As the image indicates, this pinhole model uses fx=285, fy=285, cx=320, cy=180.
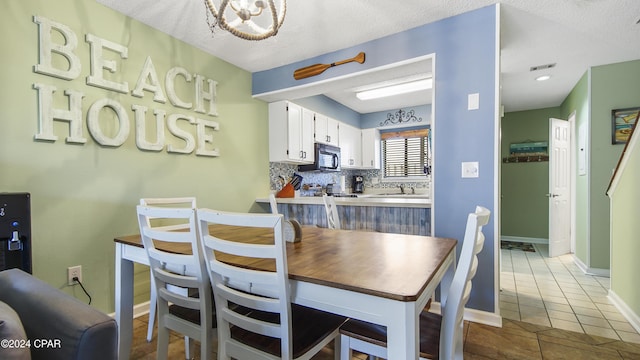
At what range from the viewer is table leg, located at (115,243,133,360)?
160 centimetres

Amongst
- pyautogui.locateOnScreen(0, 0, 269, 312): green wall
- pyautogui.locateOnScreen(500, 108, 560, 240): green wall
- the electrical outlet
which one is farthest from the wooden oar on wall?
pyautogui.locateOnScreen(500, 108, 560, 240): green wall

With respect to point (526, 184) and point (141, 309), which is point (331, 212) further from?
point (526, 184)

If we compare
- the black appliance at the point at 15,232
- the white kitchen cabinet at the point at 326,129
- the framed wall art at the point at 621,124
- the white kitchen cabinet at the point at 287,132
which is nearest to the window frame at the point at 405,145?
the white kitchen cabinet at the point at 326,129

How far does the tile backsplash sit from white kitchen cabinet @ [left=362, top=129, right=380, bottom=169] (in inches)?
13.2

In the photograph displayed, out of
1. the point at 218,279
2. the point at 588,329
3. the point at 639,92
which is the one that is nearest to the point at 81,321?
the point at 218,279

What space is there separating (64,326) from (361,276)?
2.59 ft

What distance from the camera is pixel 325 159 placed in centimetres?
425

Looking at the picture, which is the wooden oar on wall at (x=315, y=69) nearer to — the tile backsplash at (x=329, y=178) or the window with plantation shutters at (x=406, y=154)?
the tile backsplash at (x=329, y=178)

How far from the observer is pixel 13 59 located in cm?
173

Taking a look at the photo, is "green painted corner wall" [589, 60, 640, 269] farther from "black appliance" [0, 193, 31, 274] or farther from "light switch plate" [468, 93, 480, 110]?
"black appliance" [0, 193, 31, 274]

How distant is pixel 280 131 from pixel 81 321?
312 cm

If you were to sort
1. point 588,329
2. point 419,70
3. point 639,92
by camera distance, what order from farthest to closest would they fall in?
point 639,92 < point 419,70 < point 588,329

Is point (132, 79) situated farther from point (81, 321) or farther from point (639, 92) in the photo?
point (639, 92)

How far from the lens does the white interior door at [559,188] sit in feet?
13.2
